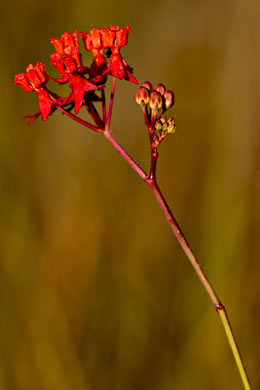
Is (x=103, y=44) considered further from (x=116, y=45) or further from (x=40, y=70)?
(x=40, y=70)

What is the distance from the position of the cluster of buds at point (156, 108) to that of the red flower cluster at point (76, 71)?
0.08 metres

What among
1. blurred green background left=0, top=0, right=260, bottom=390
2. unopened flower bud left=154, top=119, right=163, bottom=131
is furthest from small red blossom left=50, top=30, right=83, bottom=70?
blurred green background left=0, top=0, right=260, bottom=390

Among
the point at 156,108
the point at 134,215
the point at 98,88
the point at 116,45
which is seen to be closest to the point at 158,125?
the point at 156,108

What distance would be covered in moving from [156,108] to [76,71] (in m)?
0.30

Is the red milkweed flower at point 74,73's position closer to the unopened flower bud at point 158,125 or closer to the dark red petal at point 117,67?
the dark red petal at point 117,67

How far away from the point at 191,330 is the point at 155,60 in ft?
6.30

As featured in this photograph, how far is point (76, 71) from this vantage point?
66.6 inches

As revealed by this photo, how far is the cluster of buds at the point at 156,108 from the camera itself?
1.63 meters

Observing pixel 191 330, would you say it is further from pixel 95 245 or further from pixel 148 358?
pixel 95 245

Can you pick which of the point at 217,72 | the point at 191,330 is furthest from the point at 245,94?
the point at 191,330

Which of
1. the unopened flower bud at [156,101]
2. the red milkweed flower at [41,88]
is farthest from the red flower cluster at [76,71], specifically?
the unopened flower bud at [156,101]

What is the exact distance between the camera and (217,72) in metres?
3.58

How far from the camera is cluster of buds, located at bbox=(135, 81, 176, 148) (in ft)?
5.34

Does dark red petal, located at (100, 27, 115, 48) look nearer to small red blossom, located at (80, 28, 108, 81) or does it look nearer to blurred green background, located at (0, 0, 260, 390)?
small red blossom, located at (80, 28, 108, 81)
